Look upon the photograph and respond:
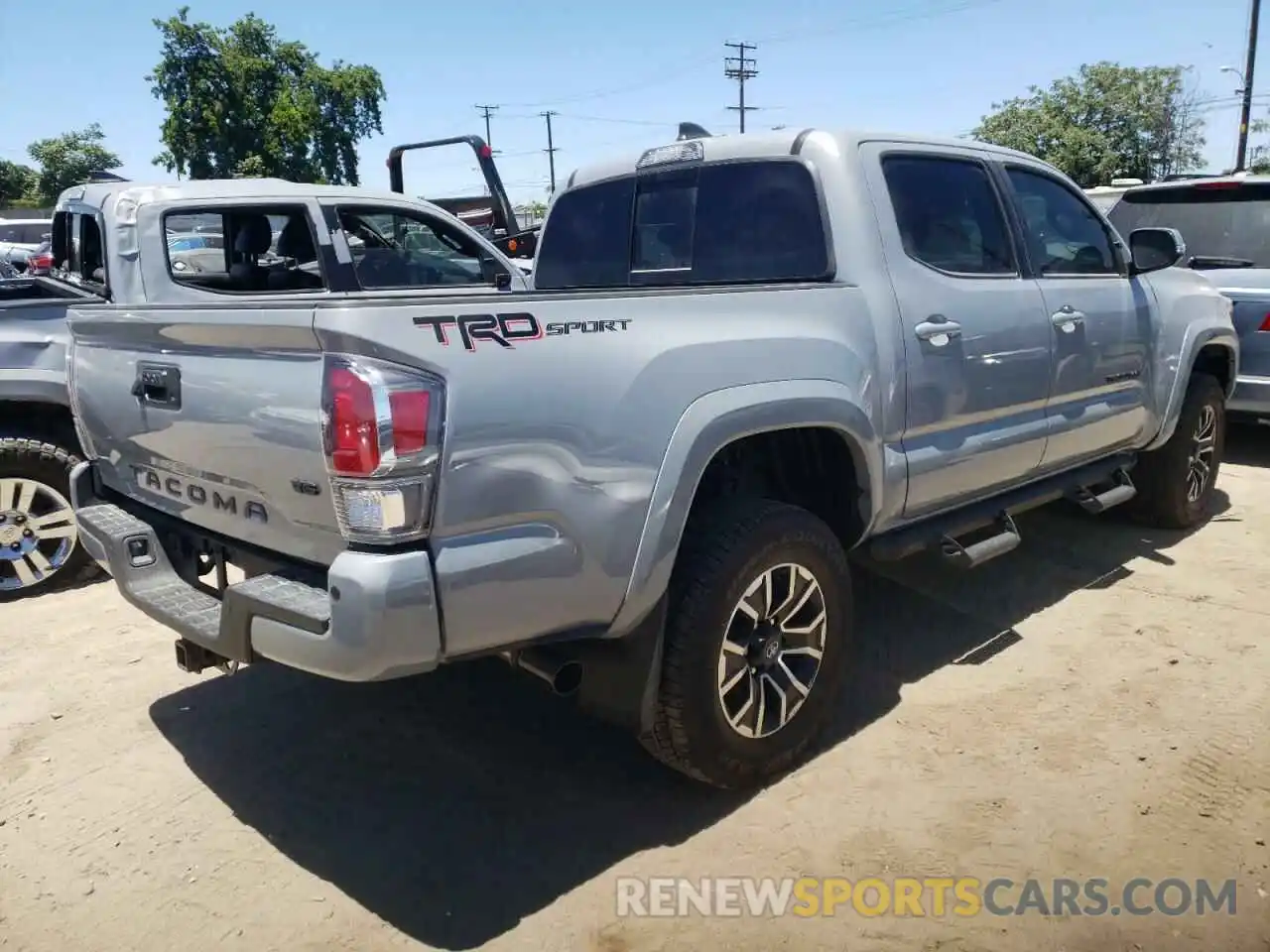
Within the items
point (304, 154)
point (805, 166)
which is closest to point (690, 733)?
point (805, 166)

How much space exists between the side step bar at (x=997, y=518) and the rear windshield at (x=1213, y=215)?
130 inches

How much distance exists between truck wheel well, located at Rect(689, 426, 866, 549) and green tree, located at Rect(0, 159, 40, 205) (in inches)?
2996

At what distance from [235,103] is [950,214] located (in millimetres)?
49609

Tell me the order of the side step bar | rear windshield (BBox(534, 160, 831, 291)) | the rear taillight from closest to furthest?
the rear taillight
rear windshield (BBox(534, 160, 831, 291))
the side step bar

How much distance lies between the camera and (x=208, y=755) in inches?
134

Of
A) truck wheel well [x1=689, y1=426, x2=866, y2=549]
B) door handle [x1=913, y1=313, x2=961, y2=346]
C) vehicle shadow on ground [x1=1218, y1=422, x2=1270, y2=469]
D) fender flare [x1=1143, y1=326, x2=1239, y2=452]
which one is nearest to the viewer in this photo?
truck wheel well [x1=689, y1=426, x2=866, y2=549]

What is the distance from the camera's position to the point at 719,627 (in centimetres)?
278

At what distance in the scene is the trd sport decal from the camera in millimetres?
2199

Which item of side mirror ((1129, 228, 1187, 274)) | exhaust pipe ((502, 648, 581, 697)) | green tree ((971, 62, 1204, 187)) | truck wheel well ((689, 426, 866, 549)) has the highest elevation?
green tree ((971, 62, 1204, 187))

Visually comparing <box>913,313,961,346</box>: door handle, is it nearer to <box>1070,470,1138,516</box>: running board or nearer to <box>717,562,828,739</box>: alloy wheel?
<box>717,562,828,739</box>: alloy wheel

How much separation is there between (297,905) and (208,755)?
3.27 ft

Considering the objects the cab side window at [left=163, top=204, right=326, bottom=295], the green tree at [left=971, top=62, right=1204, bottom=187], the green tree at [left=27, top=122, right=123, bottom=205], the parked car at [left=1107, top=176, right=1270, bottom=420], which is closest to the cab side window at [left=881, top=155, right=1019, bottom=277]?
the cab side window at [left=163, top=204, right=326, bottom=295]

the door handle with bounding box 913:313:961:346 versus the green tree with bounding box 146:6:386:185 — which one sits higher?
the green tree with bounding box 146:6:386:185

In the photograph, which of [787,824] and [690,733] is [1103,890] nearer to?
[787,824]
